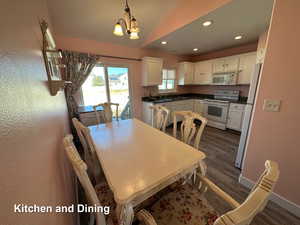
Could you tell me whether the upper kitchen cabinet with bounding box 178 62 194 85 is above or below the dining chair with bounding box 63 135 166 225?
above

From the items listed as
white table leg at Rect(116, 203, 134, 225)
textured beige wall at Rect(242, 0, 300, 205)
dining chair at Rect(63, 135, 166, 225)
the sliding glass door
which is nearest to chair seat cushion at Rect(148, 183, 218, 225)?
dining chair at Rect(63, 135, 166, 225)

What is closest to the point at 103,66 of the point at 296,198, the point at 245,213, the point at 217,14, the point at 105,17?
the point at 105,17

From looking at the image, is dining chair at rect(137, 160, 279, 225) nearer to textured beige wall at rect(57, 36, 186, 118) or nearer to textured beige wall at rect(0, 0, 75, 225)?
textured beige wall at rect(0, 0, 75, 225)

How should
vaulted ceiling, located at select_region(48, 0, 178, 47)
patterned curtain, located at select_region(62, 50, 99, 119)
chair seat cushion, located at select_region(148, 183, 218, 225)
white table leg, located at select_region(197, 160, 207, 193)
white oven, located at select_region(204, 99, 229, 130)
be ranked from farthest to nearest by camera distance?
white oven, located at select_region(204, 99, 229, 130) → patterned curtain, located at select_region(62, 50, 99, 119) → vaulted ceiling, located at select_region(48, 0, 178, 47) → white table leg, located at select_region(197, 160, 207, 193) → chair seat cushion, located at select_region(148, 183, 218, 225)

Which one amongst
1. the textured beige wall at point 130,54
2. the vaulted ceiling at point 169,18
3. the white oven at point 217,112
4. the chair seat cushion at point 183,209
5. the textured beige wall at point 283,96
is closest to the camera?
the chair seat cushion at point 183,209

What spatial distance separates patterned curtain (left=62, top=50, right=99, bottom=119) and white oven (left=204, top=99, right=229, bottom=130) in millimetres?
3646

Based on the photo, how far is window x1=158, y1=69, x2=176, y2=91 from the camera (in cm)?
428

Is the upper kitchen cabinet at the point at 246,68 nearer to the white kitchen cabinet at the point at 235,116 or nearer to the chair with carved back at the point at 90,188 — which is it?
the white kitchen cabinet at the point at 235,116

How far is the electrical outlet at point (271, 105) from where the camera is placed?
131 centimetres

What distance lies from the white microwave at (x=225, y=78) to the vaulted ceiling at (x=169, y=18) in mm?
913

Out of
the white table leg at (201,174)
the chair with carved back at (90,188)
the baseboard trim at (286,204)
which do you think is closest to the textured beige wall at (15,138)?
the chair with carved back at (90,188)

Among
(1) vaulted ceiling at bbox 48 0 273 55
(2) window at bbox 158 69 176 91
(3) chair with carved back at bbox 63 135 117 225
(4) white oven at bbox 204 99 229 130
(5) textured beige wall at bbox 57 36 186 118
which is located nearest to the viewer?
(3) chair with carved back at bbox 63 135 117 225

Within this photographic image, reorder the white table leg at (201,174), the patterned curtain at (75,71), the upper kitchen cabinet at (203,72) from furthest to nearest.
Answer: the upper kitchen cabinet at (203,72) → the patterned curtain at (75,71) → the white table leg at (201,174)

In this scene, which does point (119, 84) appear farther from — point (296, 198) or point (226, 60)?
point (296, 198)
